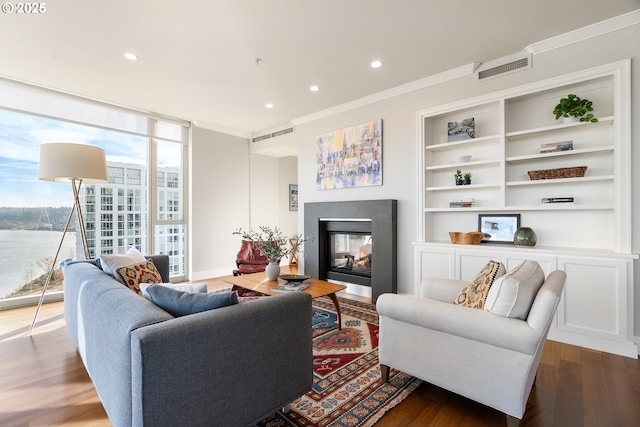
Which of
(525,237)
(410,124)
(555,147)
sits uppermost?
(410,124)

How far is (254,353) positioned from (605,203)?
325 cm

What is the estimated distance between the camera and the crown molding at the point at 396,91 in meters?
3.44

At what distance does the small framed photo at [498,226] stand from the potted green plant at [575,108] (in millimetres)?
1033

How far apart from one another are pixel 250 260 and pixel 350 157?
7.05ft

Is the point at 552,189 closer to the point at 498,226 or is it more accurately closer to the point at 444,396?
the point at 498,226

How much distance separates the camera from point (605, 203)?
2783 mm

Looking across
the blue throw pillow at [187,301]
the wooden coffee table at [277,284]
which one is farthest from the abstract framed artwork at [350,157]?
the blue throw pillow at [187,301]

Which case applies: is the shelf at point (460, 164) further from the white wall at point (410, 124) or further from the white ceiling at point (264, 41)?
the white ceiling at point (264, 41)

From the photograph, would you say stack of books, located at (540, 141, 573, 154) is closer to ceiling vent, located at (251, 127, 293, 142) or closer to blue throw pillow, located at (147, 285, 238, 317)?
blue throw pillow, located at (147, 285, 238, 317)

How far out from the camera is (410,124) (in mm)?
3850

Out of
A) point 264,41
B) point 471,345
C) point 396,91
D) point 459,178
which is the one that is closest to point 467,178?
point 459,178

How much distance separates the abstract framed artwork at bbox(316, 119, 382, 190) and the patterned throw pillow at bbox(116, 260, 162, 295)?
2.74 meters

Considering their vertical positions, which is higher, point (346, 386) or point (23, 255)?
point (23, 255)

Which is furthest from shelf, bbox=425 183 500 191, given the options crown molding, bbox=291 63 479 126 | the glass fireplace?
crown molding, bbox=291 63 479 126
